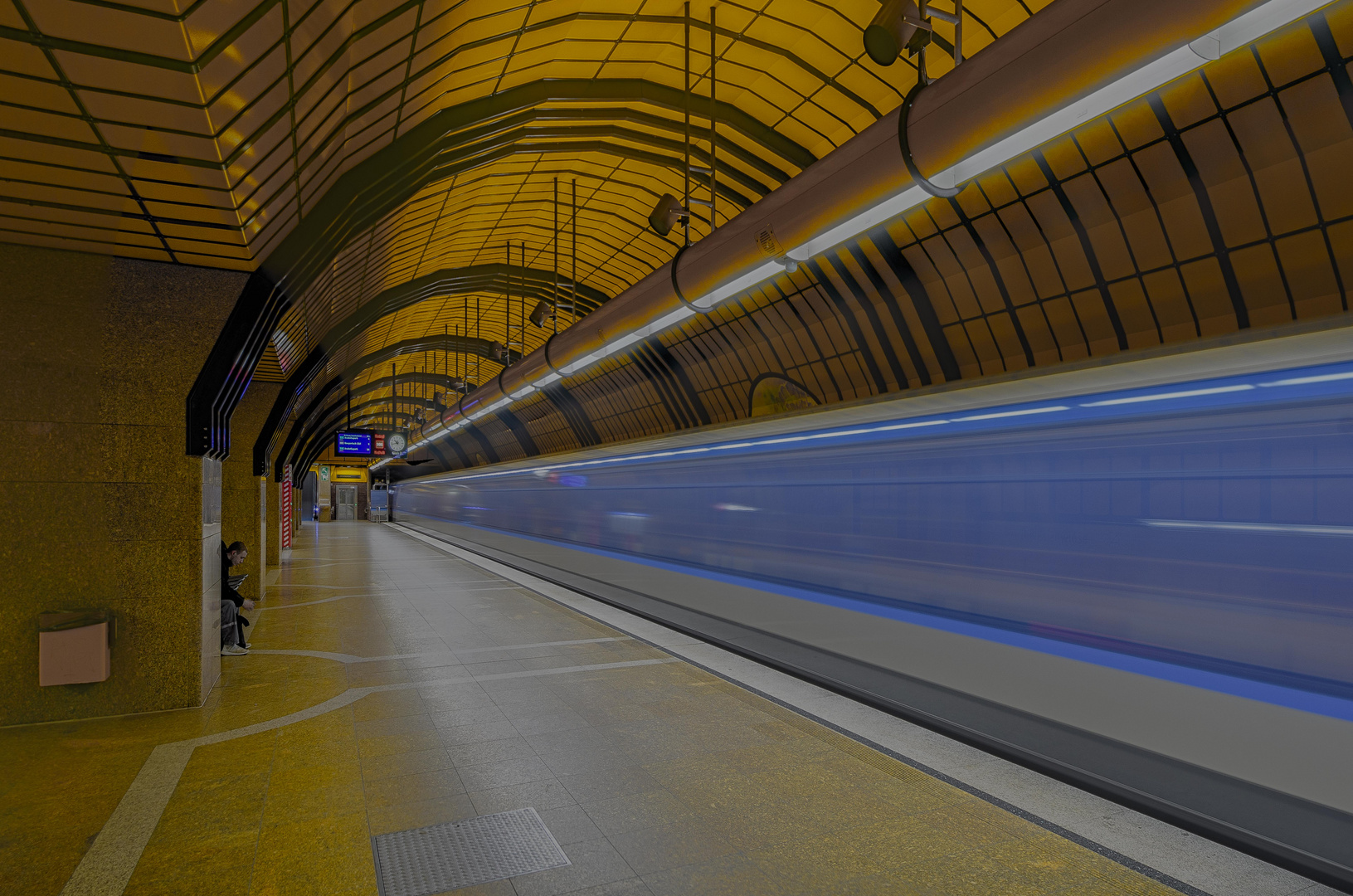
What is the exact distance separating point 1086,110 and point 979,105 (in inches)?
21.4

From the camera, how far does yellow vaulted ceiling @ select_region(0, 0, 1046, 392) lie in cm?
346

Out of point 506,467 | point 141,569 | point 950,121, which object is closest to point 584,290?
point 506,467

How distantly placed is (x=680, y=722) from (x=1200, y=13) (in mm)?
4689

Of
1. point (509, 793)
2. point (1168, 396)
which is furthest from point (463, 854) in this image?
point (1168, 396)

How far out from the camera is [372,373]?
35.8 meters

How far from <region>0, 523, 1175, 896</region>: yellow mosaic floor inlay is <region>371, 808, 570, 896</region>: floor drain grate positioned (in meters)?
0.07

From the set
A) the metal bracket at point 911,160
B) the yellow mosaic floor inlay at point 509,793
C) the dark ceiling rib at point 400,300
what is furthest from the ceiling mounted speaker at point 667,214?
the dark ceiling rib at point 400,300

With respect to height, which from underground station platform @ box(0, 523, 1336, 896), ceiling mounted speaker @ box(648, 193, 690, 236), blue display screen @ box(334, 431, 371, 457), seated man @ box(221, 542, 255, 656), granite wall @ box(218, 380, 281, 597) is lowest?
underground station platform @ box(0, 523, 1336, 896)

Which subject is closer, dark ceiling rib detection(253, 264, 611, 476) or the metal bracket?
the metal bracket

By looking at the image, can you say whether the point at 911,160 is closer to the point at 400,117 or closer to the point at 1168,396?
the point at 1168,396

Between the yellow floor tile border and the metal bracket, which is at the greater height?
the metal bracket

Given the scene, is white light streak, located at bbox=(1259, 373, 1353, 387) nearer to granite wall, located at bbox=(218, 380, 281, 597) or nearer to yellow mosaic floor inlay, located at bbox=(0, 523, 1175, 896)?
yellow mosaic floor inlay, located at bbox=(0, 523, 1175, 896)

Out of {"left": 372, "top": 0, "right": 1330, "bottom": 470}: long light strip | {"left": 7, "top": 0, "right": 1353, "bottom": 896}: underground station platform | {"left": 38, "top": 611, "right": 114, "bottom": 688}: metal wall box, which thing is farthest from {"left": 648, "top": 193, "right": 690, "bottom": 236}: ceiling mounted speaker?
{"left": 38, "top": 611, "right": 114, "bottom": 688}: metal wall box

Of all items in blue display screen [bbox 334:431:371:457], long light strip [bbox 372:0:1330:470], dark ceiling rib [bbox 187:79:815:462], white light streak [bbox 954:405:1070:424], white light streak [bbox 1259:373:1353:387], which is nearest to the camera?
long light strip [bbox 372:0:1330:470]
